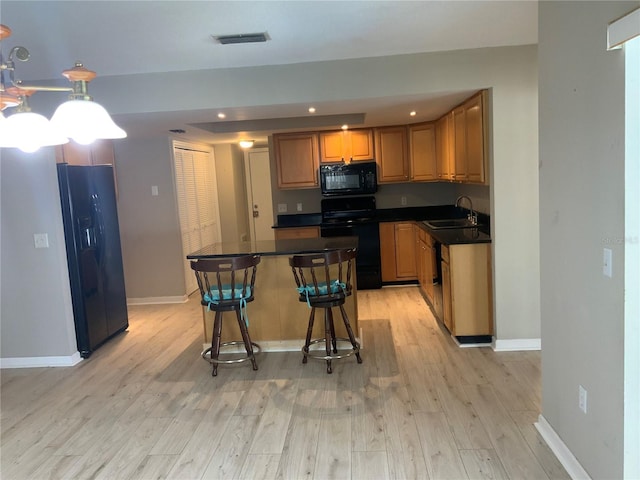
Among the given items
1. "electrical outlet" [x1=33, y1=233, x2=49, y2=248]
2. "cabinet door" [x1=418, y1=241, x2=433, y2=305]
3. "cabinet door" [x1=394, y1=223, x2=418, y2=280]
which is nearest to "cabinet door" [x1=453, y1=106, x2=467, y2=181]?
"cabinet door" [x1=418, y1=241, x2=433, y2=305]

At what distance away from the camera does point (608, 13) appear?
5.67 ft

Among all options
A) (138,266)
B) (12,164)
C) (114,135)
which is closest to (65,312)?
(12,164)

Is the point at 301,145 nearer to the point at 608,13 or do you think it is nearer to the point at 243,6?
the point at 243,6

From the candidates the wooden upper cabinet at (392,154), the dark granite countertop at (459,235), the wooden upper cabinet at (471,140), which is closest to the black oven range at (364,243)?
the wooden upper cabinet at (392,154)

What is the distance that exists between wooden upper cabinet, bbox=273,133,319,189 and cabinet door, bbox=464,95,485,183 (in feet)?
7.91

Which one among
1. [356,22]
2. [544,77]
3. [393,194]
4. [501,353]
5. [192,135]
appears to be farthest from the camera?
[393,194]

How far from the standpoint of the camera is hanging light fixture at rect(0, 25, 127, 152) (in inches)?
62.7

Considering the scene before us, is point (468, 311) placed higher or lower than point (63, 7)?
lower

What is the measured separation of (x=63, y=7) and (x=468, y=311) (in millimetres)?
3483

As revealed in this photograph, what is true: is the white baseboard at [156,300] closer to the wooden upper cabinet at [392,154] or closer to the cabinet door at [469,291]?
the wooden upper cabinet at [392,154]

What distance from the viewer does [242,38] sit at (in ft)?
9.67

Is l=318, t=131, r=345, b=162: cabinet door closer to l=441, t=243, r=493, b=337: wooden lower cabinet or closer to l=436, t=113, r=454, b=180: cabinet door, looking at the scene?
l=436, t=113, r=454, b=180: cabinet door

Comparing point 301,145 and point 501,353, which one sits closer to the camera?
point 501,353

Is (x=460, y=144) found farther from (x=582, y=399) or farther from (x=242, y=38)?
(x=582, y=399)
